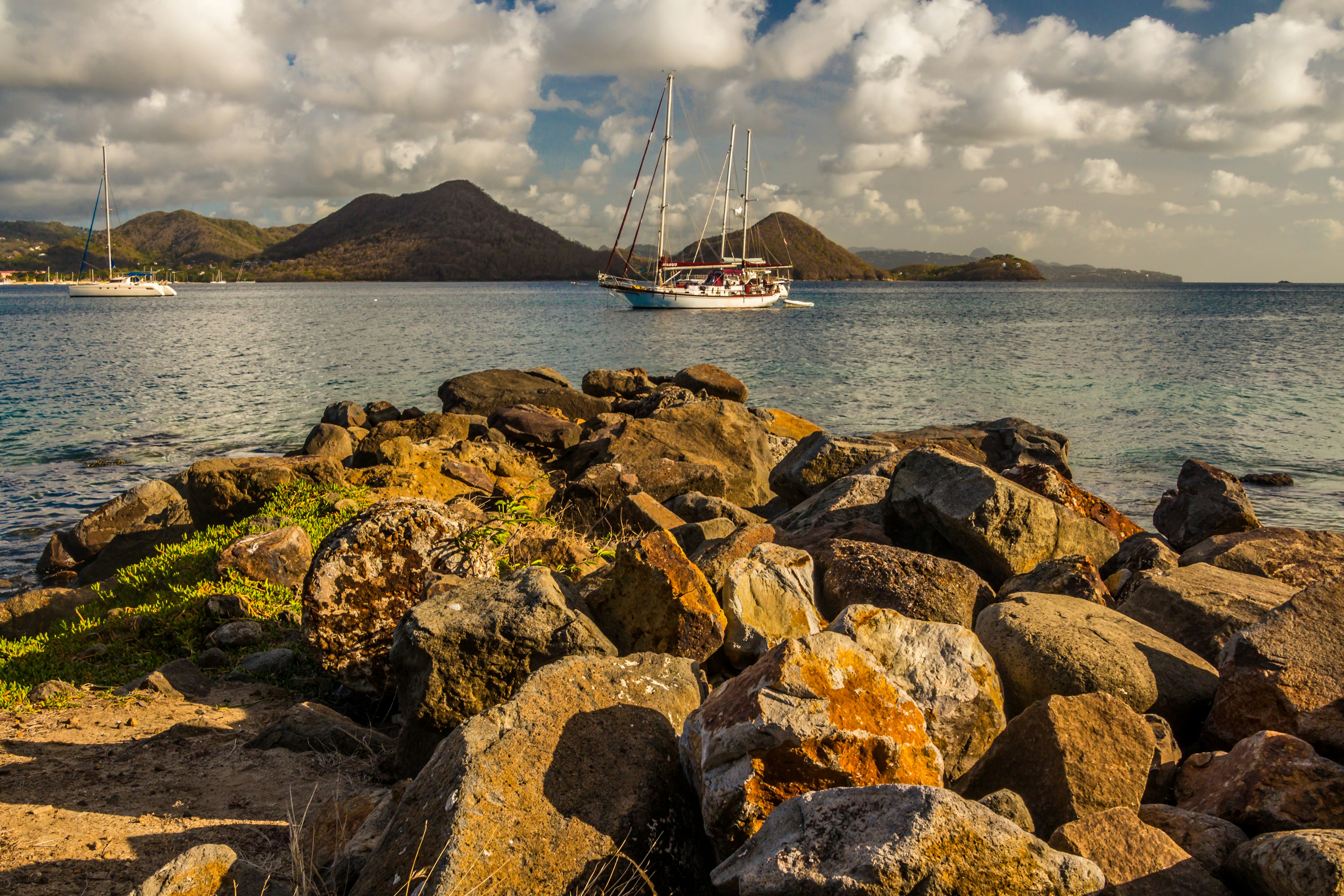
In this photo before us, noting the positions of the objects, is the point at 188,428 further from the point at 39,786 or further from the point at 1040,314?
the point at 1040,314

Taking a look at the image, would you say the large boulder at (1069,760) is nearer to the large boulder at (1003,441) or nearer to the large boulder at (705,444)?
the large boulder at (705,444)

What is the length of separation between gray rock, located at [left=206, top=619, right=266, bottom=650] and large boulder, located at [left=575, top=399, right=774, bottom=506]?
17.2 feet

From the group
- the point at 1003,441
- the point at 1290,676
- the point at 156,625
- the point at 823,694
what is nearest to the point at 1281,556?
the point at 1290,676

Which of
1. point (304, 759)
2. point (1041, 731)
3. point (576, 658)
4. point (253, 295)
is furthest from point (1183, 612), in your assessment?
point (253, 295)

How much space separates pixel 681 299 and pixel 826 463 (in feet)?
219

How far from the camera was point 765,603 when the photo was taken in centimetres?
470

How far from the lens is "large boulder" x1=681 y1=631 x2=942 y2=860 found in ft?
9.02

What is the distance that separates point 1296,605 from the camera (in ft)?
14.1

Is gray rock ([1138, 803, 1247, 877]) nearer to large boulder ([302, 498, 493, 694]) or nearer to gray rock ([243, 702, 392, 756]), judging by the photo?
gray rock ([243, 702, 392, 756])

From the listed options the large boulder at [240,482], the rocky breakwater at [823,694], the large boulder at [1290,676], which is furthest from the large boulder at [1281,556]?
the large boulder at [240,482]

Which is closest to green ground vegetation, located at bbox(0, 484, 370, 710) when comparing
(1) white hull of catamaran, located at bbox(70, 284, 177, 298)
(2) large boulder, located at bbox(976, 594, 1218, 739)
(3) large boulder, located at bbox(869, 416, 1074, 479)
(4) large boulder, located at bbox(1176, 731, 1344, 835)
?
(2) large boulder, located at bbox(976, 594, 1218, 739)

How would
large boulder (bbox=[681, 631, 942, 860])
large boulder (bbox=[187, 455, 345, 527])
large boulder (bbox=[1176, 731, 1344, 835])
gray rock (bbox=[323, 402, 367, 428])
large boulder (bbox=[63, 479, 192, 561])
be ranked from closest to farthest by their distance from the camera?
large boulder (bbox=[681, 631, 942, 860]), large boulder (bbox=[1176, 731, 1344, 835]), large boulder (bbox=[187, 455, 345, 527]), large boulder (bbox=[63, 479, 192, 561]), gray rock (bbox=[323, 402, 367, 428])

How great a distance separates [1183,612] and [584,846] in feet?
14.0

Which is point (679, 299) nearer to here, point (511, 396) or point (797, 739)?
point (511, 396)
